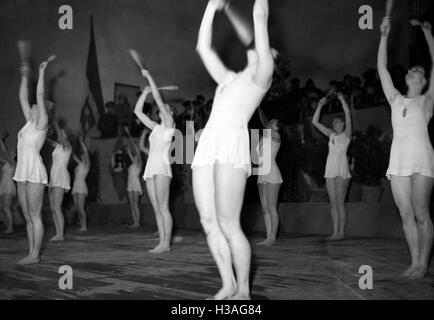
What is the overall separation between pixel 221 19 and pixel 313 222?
9121 millimetres

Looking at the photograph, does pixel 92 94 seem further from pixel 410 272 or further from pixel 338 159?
pixel 410 272

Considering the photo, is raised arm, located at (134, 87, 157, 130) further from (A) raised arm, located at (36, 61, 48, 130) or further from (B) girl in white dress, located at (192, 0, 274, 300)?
(B) girl in white dress, located at (192, 0, 274, 300)

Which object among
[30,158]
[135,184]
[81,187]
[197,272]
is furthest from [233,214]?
[135,184]

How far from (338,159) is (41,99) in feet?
14.3

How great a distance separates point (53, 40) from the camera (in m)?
14.0

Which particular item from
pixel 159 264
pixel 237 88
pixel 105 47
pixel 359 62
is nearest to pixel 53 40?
pixel 105 47

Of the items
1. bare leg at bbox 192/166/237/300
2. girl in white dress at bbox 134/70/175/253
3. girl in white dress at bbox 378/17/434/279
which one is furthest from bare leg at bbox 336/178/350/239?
bare leg at bbox 192/166/237/300

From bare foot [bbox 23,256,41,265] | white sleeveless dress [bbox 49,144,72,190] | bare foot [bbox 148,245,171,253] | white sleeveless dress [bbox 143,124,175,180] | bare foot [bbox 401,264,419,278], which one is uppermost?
white sleeveless dress [bbox 143,124,175,180]

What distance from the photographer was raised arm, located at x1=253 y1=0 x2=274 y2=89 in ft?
9.04

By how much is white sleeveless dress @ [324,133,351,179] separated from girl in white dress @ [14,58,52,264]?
414cm

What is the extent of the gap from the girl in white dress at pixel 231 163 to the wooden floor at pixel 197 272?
16.2 inches

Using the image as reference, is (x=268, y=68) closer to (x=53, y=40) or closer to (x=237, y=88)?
(x=237, y=88)
